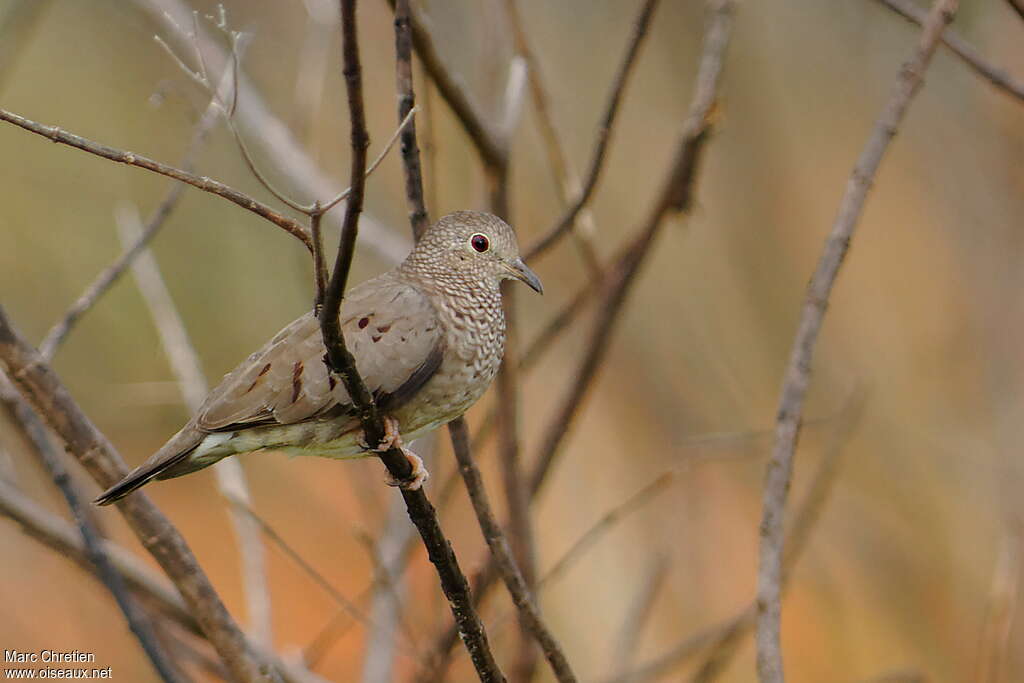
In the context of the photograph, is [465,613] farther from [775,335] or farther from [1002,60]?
[1002,60]

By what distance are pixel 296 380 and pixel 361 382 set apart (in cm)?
57

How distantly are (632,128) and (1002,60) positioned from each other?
1.84 m

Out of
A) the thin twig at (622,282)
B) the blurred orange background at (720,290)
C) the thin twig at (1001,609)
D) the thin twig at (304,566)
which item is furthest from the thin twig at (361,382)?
the blurred orange background at (720,290)

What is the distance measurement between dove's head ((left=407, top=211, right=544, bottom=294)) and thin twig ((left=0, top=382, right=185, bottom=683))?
0.96 metres

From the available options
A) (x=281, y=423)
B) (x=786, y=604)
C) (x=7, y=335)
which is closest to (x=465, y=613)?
(x=281, y=423)

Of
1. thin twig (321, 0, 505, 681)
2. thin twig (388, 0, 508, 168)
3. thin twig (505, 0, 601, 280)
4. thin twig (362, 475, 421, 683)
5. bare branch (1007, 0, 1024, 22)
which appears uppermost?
thin twig (505, 0, 601, 280)

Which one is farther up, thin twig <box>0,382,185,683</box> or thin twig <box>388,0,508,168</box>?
thin twig <box>388,0,508,168</box>

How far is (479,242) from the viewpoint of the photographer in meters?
2.83

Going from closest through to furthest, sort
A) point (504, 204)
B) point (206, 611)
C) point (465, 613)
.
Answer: point (465, 613) < point (206, 611) < point (504, 204)

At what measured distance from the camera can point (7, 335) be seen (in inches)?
87.7

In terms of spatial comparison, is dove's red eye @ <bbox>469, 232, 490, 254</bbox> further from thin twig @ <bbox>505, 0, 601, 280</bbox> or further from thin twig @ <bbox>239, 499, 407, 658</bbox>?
thin twig @ <bbox>239, 499, 407, 658</bbox>

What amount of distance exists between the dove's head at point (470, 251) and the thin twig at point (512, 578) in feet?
1.59

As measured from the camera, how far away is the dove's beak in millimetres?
2820

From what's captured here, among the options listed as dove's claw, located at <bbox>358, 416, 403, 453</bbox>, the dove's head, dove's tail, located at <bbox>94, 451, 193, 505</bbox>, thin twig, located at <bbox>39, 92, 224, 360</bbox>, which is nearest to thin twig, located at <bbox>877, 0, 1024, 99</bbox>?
A: the dove's head
